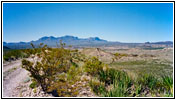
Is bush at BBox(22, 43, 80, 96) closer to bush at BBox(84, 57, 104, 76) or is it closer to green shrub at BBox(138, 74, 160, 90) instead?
bush at BBox(84, 57, 104, 76)

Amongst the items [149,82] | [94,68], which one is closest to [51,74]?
[94,68]

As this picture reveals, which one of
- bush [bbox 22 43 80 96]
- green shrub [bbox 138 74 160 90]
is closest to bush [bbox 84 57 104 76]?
bush [bbox 22 43 80 96]

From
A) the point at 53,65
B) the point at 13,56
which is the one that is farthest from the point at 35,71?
the point at 13,56

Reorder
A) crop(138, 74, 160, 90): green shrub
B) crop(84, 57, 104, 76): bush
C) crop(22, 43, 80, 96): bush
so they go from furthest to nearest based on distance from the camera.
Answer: crop(84, 57, 104, 76): bush → crop(138, 74, 160, 90): green shrub → crop(22, 43, 80, 96): bush

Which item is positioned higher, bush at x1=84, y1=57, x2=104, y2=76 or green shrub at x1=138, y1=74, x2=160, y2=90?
bush at x1=84, y1=57, x2=104, y2=76

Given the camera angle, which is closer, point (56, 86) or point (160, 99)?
point (160, 99)

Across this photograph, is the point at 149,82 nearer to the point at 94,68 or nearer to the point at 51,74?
the point at 94,68

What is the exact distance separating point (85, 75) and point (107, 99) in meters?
3.63

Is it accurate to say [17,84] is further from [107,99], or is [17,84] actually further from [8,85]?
[107,99]

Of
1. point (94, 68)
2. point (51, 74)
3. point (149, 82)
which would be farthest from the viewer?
point (94, 68)

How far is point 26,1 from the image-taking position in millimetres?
5148

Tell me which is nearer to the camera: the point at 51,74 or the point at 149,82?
the point at 51,74

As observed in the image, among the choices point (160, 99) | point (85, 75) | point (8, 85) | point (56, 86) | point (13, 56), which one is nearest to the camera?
point (160, 99)

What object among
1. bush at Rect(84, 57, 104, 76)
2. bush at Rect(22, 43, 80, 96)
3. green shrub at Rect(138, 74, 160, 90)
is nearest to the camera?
bush at Rect(22, 43, 80, 96)
